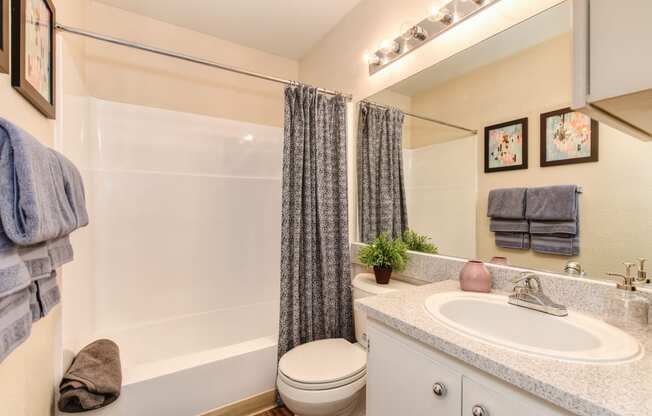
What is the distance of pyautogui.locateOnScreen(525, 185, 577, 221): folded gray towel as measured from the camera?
1052 mm

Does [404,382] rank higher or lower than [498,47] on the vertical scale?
lower

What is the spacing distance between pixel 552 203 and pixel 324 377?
46.2 inches

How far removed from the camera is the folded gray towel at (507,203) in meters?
1.19

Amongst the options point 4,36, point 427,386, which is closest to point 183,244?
point 4,36

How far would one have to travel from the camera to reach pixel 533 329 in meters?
0.95

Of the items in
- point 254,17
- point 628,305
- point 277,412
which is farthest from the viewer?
point 254,17

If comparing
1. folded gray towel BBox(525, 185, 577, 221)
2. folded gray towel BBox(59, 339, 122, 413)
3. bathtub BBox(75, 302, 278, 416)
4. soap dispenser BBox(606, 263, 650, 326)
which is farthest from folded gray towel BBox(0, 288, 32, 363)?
folded gray towel BBox(525, 185, 577, 221)

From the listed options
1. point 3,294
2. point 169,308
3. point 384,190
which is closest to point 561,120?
point 384,190

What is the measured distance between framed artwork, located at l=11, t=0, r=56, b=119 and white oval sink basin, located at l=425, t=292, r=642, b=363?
146cm

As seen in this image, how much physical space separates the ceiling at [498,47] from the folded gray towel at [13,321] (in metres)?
1.75

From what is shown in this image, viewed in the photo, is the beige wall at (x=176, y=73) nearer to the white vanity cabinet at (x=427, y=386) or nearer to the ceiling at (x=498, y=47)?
the ceiling at (x=498, y=47)

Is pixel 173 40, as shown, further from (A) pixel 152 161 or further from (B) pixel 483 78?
(B) pixel 483 78

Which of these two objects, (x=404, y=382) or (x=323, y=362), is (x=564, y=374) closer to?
(x=404, y=382)

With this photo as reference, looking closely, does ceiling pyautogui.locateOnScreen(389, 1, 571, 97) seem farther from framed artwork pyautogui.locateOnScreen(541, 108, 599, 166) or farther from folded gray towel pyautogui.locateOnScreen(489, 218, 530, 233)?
folded gray towel pyautogui.locateOnScreen(489, 218, 530, 233)
